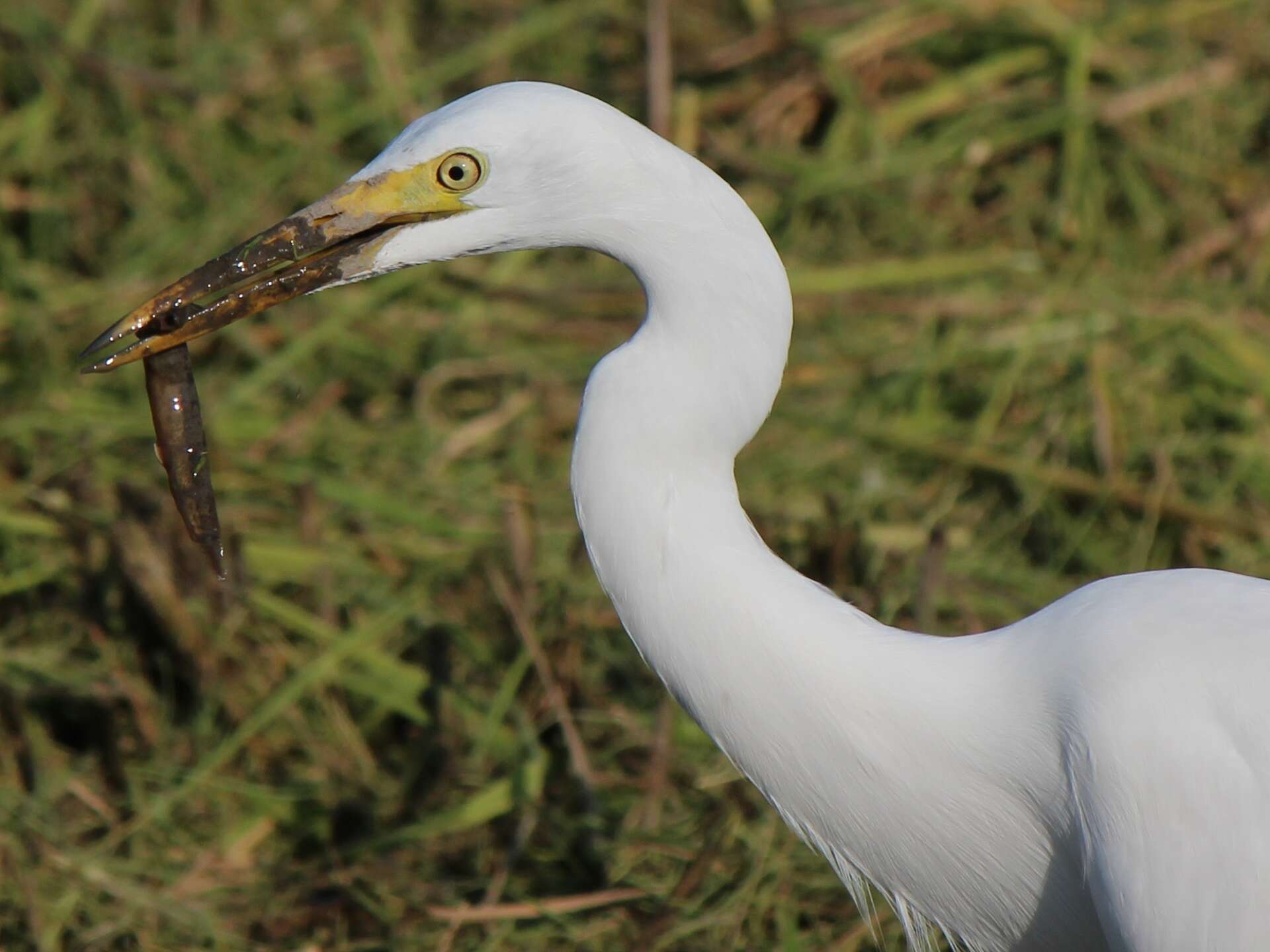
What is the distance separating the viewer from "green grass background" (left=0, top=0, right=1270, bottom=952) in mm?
2682

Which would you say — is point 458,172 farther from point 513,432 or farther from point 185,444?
point 513,432

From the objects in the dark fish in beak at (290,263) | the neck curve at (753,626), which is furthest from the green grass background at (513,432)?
the dark fish in beak at (290,263)

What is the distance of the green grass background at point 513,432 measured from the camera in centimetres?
268

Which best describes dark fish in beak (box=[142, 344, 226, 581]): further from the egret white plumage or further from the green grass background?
the green grass background

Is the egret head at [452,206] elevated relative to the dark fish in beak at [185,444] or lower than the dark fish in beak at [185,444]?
elevated

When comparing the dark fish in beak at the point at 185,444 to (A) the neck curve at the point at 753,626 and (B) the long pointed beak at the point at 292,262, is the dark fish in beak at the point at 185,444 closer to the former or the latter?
(B) the long pointed beak at the point at 292,262

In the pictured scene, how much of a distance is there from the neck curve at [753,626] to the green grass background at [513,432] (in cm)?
64

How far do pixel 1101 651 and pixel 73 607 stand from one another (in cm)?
200

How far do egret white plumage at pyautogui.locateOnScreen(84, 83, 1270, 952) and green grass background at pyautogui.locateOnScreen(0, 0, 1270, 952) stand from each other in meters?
0.68

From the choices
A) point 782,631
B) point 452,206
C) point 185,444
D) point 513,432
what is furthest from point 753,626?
point 513,432

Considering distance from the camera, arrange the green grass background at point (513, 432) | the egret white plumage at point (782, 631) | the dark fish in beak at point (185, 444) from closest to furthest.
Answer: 1. the egret white plumage at point (782, 631)
2. the dark fish in beak at point (185, 444)
3. the green grass background at point (513, 432)

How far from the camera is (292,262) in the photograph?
1824mm

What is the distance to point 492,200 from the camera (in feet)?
5.86

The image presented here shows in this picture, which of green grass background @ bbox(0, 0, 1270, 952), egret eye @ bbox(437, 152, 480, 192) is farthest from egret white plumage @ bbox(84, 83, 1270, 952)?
green grass background @ bbox(0, 0, 1270, 952)
